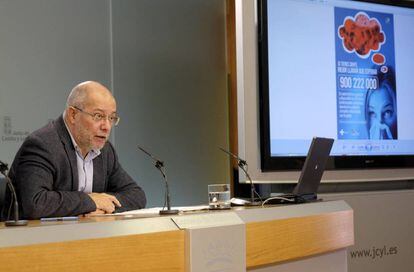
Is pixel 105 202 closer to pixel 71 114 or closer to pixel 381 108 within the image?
pixel 71 114

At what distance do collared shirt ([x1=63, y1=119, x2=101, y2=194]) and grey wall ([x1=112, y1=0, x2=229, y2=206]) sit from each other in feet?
3.49

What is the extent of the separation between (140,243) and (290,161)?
209 cm

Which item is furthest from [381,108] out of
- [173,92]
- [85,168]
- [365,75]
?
[85,168]

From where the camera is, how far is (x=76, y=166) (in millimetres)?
2635

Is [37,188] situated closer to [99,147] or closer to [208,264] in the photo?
[99,147]

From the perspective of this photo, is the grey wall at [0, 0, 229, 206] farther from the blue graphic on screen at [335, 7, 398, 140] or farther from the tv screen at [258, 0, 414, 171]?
the blue graphic on screen at [335, 7, 398, 140]

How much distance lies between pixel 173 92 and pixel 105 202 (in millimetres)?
1828

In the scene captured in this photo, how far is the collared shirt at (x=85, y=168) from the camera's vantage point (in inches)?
107

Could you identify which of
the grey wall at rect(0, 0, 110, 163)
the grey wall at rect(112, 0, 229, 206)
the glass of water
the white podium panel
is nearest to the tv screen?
the grey wall at rect(112, 0, 229, 206)

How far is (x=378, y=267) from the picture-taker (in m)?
3.71

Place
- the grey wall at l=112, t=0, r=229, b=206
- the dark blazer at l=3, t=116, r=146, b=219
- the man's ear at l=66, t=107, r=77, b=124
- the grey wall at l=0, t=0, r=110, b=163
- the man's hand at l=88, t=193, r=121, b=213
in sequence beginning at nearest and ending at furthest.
Answer: 1. the dark blazer at l=3, t=116, r=146, b=219
2. the man's hand at l=88, t=193, r=121, b=213
3. the man's ear at l=66, t=107, r=77, b=124
4. the grey wall at l=0, t=0, r=110, b=163
5. the grey wall at l=112, t=0, r=229, b=206

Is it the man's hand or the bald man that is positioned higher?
the bald man

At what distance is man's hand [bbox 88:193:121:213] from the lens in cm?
246

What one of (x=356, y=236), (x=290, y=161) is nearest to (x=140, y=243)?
(x=290, y=161)
